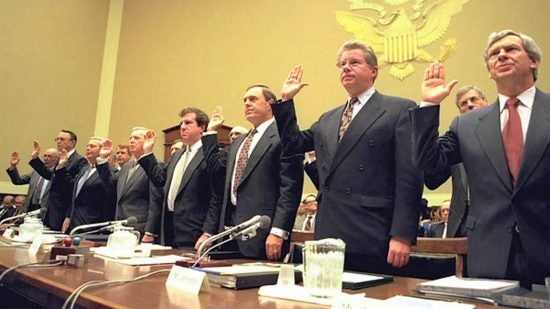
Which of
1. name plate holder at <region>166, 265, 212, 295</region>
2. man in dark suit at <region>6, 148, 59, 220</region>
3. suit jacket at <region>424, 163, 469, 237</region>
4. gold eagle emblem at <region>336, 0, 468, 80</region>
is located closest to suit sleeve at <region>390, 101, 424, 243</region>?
suit jacket at <region>424, 163, 469, 237</region>

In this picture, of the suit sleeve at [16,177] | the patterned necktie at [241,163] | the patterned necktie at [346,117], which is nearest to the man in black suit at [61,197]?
the suit sleeve at [16,177]

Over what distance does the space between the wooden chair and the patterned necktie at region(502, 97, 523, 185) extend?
12.4 inches

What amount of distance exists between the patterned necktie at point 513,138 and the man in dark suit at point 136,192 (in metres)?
2.22

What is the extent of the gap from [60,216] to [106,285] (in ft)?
12.4

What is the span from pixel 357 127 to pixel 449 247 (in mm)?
566

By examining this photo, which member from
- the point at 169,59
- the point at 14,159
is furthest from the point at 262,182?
the point at 169,59

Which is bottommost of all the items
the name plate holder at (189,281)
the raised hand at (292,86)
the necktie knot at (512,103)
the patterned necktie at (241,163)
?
the name plate holder at (189,281)

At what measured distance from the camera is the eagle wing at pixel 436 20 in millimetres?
6105

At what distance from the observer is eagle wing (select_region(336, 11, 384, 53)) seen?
21.5 feet

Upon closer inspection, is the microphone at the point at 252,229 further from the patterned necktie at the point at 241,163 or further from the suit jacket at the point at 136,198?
the suit jacket at the point at 136,198

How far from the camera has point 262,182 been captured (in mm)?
2479

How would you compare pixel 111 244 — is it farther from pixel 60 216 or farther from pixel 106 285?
pixel 60 216

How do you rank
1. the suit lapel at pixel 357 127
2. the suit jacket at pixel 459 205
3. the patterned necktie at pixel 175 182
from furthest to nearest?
1. the patterned necktie at pixel 175 182
2. the suit jacket at pixel 459 205
3. the suit lapel at pixel 357 127

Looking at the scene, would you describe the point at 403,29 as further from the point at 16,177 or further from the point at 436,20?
the point at 16,177
